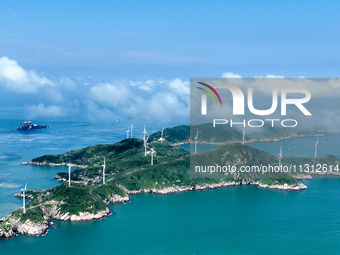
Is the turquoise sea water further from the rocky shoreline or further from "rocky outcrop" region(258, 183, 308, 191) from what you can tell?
"rocky outcrop" region(258, 183, 308, 191)

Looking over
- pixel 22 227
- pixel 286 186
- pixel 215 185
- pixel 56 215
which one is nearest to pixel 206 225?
pixel 215 185

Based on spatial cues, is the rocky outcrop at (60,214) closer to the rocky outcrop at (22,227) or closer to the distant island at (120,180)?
the distant island at (120,180)

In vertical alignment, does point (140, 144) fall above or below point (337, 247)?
above

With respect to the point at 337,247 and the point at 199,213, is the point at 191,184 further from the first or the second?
the point at 337,247

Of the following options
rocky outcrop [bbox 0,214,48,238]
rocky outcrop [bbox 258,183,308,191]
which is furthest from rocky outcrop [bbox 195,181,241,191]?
rocky outcrop [bbox 0,214,48,238]

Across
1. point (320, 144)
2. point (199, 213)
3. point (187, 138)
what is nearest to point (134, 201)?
point (199, 213)

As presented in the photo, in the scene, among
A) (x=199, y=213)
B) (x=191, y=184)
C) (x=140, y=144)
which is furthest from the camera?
(x=140, y=144)

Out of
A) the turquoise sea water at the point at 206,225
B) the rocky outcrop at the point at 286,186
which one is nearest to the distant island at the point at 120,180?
the rocky outcrop at the point at 286,186

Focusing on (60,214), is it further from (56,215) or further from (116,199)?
(116,199)

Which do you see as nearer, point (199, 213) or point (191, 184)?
point (199, 213)
